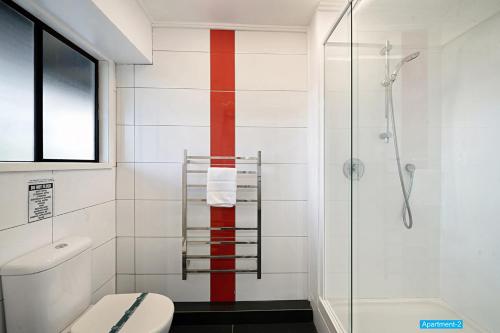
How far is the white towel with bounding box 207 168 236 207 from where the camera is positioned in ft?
5.43

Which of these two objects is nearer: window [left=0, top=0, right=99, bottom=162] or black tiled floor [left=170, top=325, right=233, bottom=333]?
window [left=0, top=0, right=99, bottom=162]

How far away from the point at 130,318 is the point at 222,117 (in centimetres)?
131

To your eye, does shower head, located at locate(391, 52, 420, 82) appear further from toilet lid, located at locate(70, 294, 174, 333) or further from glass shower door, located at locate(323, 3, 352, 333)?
toilet lid, located at locate(70, 294, 174, 333)

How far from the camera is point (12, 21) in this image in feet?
3.61

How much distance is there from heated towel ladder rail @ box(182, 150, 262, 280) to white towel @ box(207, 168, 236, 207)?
8 cm

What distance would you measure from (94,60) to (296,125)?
150 centimetres

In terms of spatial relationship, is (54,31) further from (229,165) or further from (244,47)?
(229,165)

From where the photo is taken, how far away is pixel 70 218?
131 cm

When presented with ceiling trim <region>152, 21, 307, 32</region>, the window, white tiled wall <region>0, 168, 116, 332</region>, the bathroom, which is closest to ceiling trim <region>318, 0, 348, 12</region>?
the bathroom

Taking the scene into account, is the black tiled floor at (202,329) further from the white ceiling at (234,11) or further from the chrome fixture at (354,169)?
the white ceiling at (234,11)

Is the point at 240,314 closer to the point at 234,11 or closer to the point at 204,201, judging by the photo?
the point at 204,201

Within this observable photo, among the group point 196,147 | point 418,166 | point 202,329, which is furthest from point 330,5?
point 202,329

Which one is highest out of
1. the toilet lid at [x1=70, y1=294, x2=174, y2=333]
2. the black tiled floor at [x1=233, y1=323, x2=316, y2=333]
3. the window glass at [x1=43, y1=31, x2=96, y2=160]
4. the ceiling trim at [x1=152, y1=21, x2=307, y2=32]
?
the ceiling trim at [x1=152, y1=21, x2=307, y2=32]

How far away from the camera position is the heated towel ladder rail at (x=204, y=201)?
1670 millimetres
